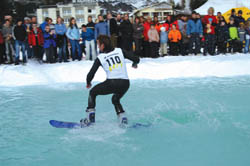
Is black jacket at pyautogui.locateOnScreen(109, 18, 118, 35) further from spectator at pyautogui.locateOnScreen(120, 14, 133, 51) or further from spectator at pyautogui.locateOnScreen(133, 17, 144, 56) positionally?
spectator at pyautogui.locateOnScreen(133, 17, 144, 56)

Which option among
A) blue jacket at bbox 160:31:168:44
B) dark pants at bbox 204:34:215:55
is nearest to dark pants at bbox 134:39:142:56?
blue jacket at bbox 160:31:168:44

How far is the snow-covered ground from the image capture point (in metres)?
9.16

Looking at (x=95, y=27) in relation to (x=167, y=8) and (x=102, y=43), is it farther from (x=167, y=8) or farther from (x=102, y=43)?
(x=167, y=8)

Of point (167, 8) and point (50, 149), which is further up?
point (167, 8)

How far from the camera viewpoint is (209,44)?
1134 centimetres

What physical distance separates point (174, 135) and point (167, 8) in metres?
44.5

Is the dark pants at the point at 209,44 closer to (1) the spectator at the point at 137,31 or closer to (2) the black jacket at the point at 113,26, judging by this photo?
(1) the spectator at the point at 137,31

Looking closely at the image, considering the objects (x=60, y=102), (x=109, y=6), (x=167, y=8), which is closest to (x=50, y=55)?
(x=60, y=102)

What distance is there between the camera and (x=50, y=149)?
3949mm

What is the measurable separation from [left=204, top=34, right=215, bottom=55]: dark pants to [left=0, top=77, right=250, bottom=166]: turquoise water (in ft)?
13.4

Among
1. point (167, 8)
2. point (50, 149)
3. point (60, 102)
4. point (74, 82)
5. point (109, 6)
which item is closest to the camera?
point (50, 149)

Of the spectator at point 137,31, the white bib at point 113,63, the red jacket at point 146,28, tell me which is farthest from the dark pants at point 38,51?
the white bib at point 113,63

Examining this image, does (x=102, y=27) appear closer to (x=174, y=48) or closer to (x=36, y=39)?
(x=36, y=39)

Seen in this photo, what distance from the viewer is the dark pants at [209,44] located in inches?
440
